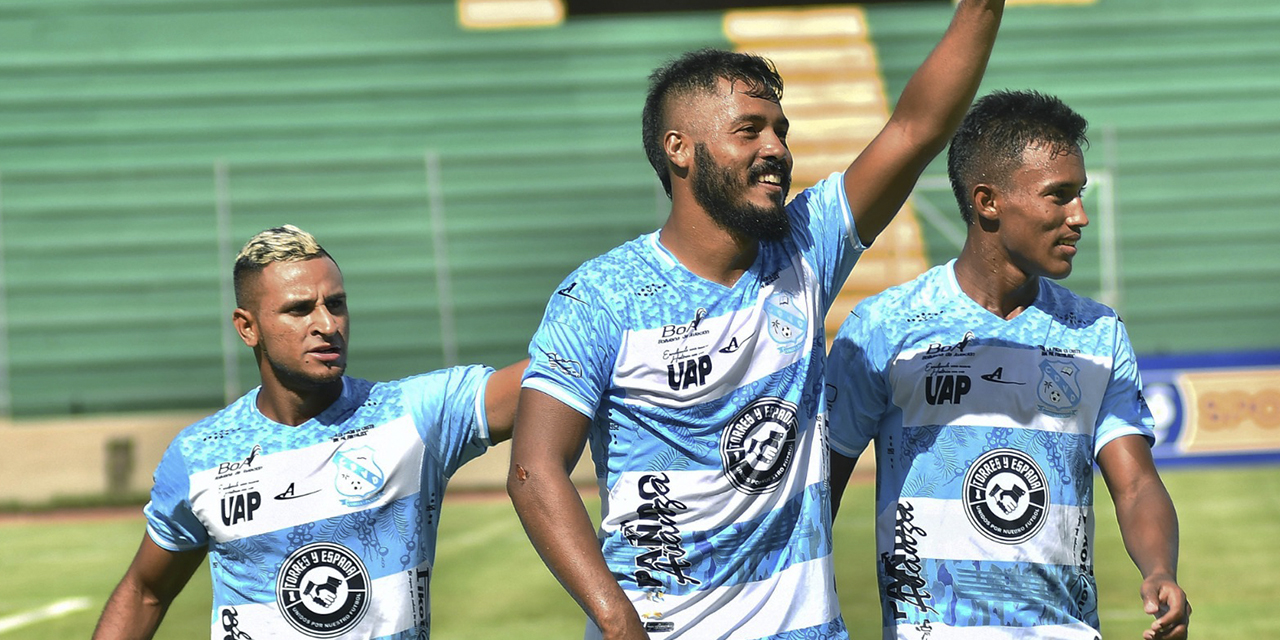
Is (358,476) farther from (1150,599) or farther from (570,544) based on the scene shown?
(1150,599)

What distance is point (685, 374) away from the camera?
115 inches

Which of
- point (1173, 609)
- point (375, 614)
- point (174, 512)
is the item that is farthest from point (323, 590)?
point (1173, 609)

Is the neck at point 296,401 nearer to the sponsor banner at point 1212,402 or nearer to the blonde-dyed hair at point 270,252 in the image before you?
the blonde-dyed hair at point 270,252

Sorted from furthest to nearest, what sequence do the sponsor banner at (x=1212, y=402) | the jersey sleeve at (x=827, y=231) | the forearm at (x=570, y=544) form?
the sponsor banner at (x=1212, y=402)
the jersey sleeve at (x=827, y=231)
the forearm at (x=570, y=544)

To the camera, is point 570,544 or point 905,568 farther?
point 905,568

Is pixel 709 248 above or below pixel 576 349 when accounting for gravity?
above

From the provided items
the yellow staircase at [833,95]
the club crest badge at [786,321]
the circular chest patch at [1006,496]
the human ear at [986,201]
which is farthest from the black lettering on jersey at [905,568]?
the yellow staircase at [833,95]

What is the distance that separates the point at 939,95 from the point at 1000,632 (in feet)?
4.15

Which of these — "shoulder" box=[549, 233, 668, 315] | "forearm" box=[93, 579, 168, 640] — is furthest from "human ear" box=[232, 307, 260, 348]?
"shoulder" box=[549, 233, 668, 315]

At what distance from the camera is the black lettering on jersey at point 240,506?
11.4 feet

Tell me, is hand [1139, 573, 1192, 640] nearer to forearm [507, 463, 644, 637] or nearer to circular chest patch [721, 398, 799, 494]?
circular chest patch [721, 398, 799, 494]

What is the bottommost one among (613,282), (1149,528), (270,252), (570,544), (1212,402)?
(1212,402)

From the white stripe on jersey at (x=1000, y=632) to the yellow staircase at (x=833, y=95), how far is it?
11.3 meters

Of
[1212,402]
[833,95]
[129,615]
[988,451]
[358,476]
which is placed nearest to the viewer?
[988,451]
